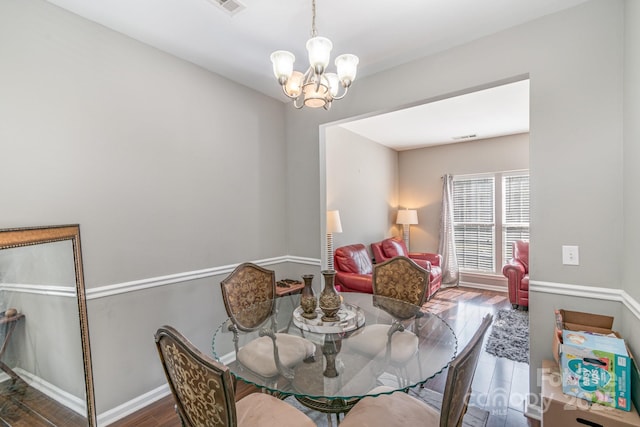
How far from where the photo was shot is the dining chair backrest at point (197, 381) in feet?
3.21

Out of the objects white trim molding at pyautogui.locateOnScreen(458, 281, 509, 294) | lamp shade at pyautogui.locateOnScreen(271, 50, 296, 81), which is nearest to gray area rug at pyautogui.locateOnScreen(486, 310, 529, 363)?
white trim molding at pyautogui.locateOnScreen(458, 281, 509, 294)

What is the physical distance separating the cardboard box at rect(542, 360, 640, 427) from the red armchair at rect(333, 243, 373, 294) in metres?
2.05

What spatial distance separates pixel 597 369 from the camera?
4.90 ft

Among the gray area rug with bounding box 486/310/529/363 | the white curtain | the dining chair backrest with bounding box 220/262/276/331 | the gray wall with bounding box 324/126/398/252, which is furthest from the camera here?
the white curtain

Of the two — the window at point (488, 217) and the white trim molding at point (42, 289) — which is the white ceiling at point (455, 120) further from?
the white trim molding at point (42, 289)

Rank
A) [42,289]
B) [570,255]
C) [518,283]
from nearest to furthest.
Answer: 1. [42,289]
2. [570,255]
3. [518,283]

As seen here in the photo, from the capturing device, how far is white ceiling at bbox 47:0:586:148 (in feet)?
6.00

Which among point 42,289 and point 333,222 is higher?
point 333,222

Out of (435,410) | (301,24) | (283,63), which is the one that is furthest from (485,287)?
(283,63)

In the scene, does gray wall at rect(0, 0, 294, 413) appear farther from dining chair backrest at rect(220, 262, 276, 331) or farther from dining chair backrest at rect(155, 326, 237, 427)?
dining chair backrest at rect(155, 326, 237, 427)

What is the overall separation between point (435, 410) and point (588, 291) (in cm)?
131

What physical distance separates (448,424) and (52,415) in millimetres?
2242

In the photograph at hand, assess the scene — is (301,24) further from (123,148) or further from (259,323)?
(259,323)

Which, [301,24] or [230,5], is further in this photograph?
[301,24]
